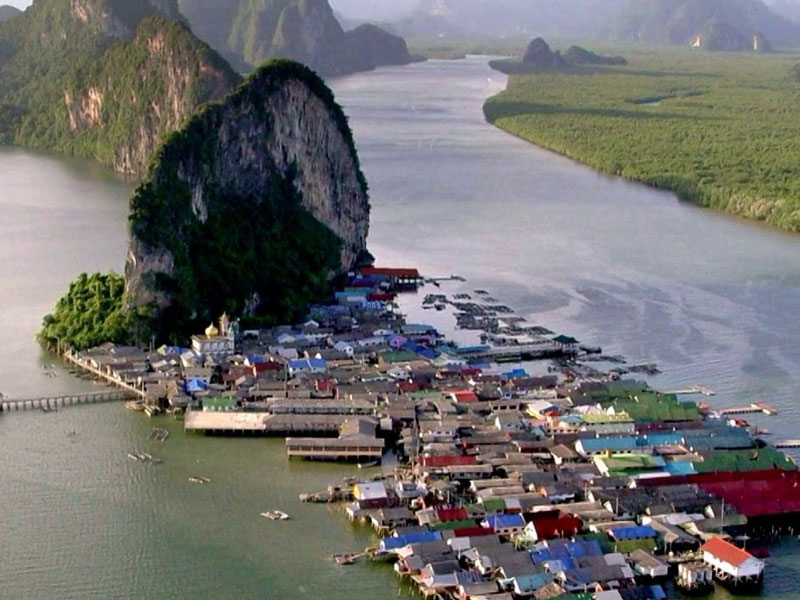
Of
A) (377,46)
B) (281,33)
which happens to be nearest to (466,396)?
(281,33)

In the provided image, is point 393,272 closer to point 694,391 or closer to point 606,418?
point 694,391

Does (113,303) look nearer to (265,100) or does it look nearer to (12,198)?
(265,100)

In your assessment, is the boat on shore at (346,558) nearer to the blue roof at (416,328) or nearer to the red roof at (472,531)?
the red roof at (472,531)

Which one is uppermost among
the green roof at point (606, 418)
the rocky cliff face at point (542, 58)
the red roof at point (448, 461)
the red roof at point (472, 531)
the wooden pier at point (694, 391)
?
the rocky cliff face at point (542, 58)

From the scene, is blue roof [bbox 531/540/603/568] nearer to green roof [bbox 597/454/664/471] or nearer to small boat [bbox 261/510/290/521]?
green roof [bbox 597/454/664/471]

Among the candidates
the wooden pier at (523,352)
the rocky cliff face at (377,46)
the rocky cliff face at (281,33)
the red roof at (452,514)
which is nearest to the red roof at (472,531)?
the red roof at (452,514)

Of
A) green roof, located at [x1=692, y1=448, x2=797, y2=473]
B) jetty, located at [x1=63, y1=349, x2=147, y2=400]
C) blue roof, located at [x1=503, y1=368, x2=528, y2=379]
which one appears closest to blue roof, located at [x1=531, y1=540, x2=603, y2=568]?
green roof, located at [x1=692, y1=448, x2=797, y2=473]

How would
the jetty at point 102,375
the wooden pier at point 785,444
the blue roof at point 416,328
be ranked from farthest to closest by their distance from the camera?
the blue roof at point 416,328 → the jetty at point 102,375 → the wooden pier at point 785,444
